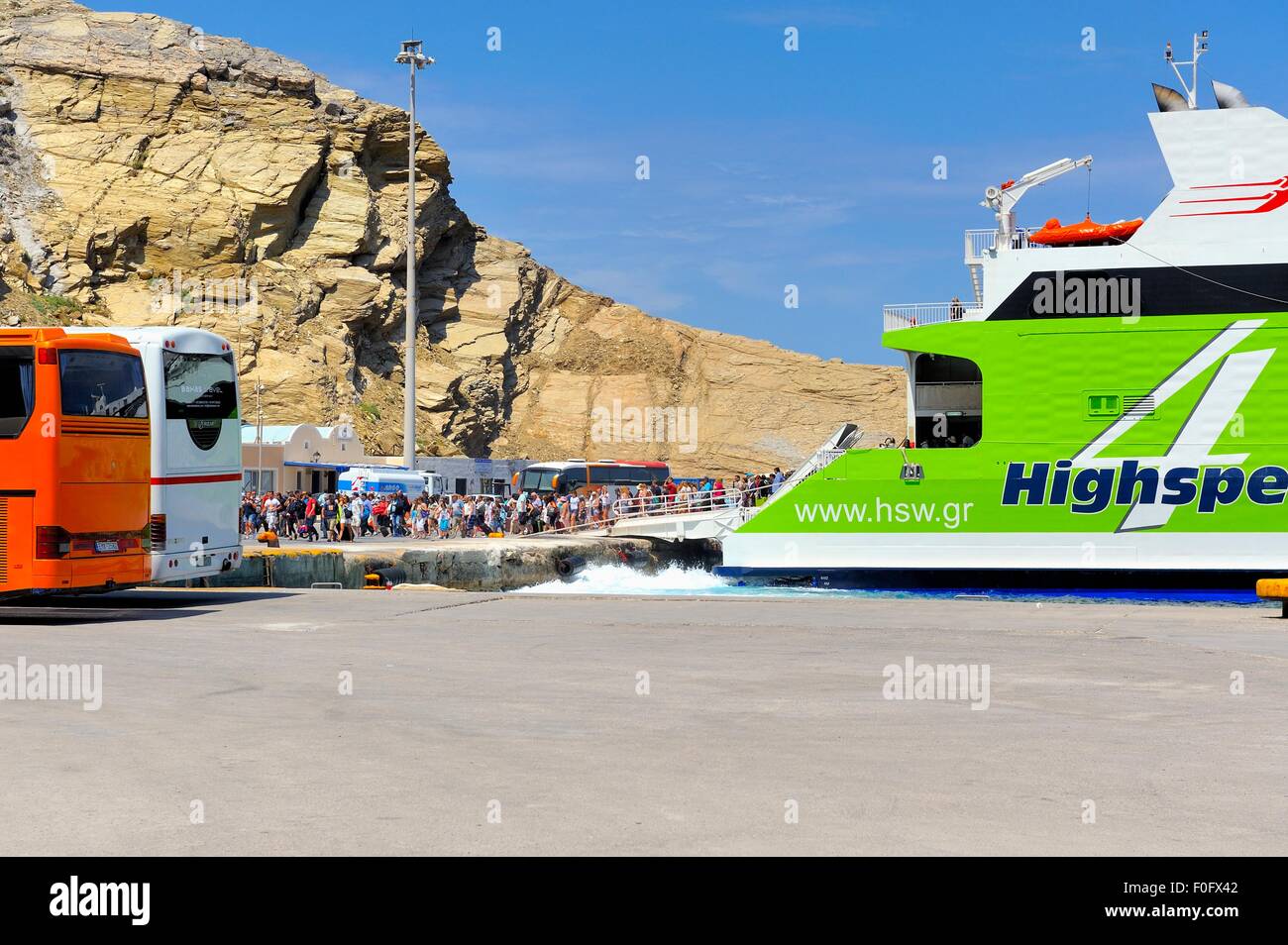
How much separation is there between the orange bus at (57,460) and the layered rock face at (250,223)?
174 ft

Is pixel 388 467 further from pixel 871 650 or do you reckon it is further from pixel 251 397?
pixel 871 650

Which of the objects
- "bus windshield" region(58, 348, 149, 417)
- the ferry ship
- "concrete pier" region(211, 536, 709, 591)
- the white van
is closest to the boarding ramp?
"concrete pier" region(211, 536, 709, 591)

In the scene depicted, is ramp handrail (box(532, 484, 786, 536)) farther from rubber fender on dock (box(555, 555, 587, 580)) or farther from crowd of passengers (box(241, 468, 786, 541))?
rubber fender on dock (box(555, 555, 587, 580))

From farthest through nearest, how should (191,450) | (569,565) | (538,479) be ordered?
(538,479) → (569,565) → (191,450)

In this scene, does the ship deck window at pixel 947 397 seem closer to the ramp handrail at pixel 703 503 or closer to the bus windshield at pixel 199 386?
the ramp handrail at pixel 703 503

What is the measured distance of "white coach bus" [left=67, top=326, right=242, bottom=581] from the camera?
679 inches

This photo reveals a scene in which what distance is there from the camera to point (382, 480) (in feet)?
158

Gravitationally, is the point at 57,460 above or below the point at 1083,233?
below

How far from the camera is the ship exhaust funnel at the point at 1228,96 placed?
25828mm

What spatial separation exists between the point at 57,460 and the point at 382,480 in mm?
33148

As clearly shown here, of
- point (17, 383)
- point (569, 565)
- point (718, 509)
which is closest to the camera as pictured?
point (17, 383)

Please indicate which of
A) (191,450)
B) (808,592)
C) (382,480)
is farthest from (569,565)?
(382,480)

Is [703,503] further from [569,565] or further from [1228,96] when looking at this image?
[1228,96]

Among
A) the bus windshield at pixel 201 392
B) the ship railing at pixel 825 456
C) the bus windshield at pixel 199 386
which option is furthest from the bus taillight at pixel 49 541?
the ship railing at pixel 825 456
